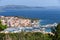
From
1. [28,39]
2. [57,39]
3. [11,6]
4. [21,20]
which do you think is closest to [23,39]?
[28,39]

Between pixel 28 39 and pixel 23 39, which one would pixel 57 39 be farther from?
pixel 23 39

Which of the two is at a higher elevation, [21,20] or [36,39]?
[36,39]

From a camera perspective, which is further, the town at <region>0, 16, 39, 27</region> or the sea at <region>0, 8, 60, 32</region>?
the sea at <region>0, 8, 60, 32</region>

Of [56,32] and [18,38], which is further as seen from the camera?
[56,32]

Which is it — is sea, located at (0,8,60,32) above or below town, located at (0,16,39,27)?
below

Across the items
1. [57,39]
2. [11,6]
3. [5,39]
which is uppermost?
[5,39]

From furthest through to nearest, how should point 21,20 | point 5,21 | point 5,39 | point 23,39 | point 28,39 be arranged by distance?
point 21,20 → point 5,21 → point 28,39 → point 23,39 → point 5,39

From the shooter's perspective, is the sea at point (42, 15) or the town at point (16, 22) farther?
the sea at point (42, 15)

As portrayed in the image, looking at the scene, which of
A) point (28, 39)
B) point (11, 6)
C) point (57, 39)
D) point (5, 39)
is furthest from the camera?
point (11, 6)

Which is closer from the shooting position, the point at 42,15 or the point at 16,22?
the point at 16,22

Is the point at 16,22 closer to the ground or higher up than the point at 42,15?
higher up

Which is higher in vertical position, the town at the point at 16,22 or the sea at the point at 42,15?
the town at the point at 16,22
